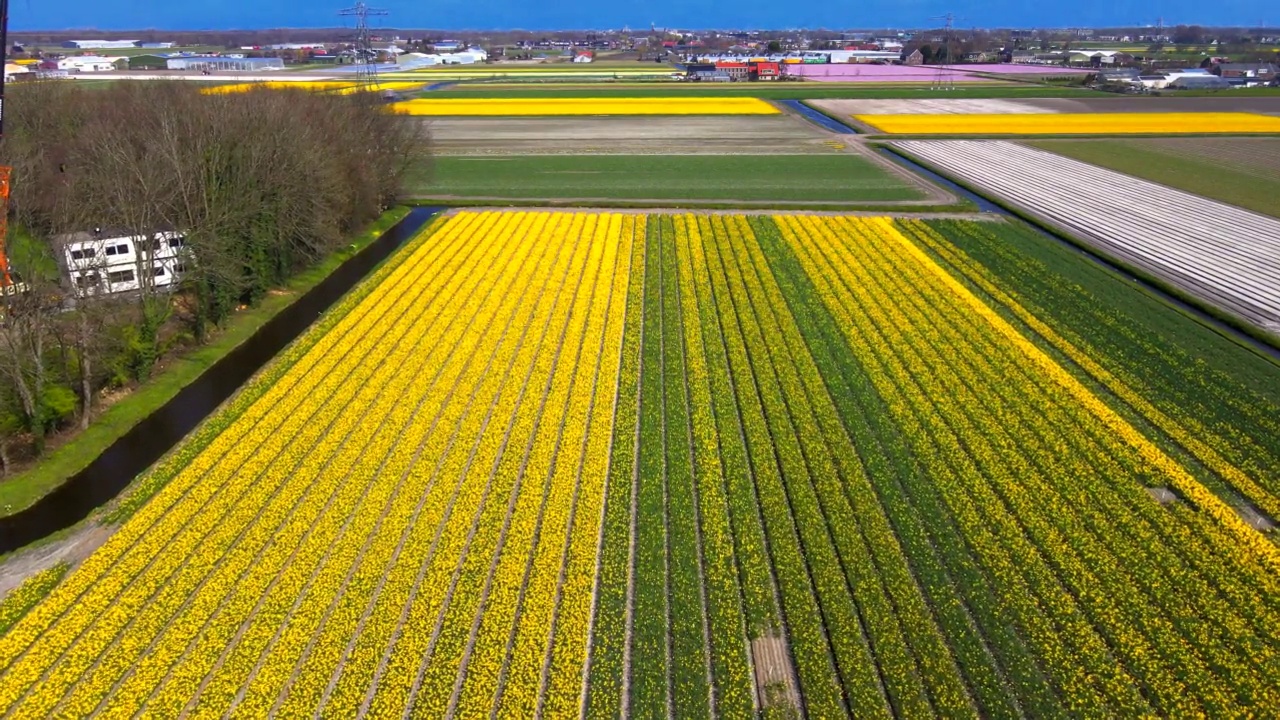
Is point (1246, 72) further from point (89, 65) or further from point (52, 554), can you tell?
point (89, 65)

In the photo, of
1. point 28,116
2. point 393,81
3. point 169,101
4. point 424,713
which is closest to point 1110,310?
point 424,713

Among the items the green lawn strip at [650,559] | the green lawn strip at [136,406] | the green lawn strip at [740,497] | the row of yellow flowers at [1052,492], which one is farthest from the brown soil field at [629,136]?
the green lawn strip at [650,559]

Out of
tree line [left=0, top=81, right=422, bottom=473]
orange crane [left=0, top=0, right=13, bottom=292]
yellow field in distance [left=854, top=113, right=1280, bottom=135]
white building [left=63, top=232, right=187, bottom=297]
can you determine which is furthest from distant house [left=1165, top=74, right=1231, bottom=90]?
orange crane [left=0, top=0, right=13, bottom=292]

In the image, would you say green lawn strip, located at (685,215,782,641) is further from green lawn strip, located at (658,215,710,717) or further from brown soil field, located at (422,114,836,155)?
brown soil field, located at (422,114,836,155)

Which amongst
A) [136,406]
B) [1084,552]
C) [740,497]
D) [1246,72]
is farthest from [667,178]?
[1246,72]

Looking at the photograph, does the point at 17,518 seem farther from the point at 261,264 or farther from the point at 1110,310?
the point at 1110,310

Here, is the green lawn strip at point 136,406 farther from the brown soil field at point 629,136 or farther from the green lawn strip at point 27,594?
the brown soil field at point 629,136
